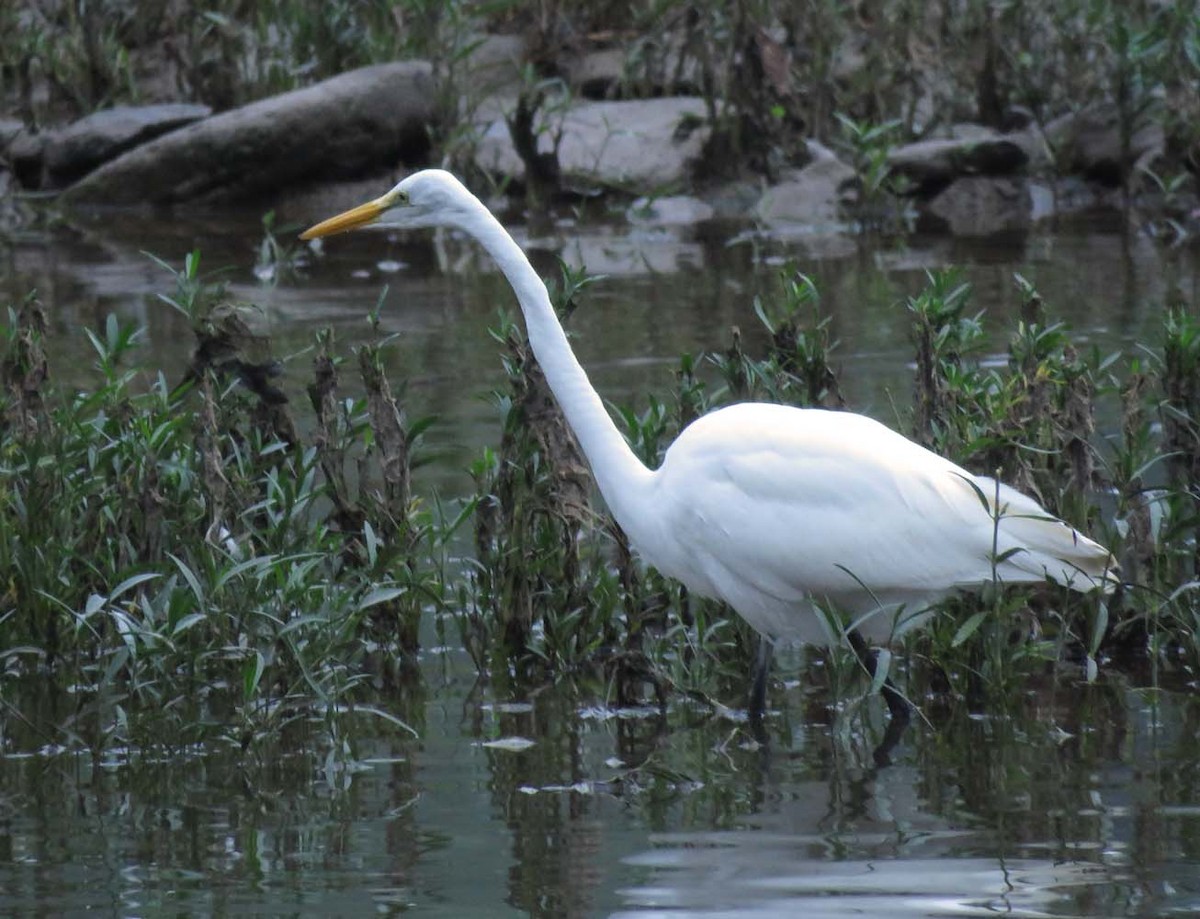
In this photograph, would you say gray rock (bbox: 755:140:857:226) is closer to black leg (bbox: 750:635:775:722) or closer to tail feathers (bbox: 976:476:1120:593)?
black leg (bbox: 750:635:775:722)

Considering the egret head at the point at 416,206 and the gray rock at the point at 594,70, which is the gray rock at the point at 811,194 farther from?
the egret head at the point at 416,206

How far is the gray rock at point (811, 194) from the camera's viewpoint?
13367 mm

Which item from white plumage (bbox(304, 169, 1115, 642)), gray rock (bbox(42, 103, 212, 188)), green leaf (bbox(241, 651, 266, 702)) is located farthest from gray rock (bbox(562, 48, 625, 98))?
green leaf (bbox(241, 651, 266, 702))

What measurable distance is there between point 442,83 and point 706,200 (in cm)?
216

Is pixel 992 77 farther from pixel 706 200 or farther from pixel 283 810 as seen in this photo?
pixel 283 810

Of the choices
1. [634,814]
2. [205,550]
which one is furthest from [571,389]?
[634,814]

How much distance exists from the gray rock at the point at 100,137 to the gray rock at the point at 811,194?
448 centimetres

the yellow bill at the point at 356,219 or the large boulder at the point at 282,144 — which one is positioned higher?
the large boulder at the point at 282,144

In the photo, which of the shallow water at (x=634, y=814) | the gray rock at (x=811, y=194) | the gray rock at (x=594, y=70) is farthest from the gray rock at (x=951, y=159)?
the shallow water at (x=634, y=814)

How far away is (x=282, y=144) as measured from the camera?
45.8 feet

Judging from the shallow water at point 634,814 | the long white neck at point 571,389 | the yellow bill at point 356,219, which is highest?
the yellow bill at point 356,219

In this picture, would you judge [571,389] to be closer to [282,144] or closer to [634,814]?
[634,814]

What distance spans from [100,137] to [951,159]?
630cm

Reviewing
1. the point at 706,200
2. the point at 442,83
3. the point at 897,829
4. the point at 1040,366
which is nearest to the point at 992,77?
the point at 706,200
